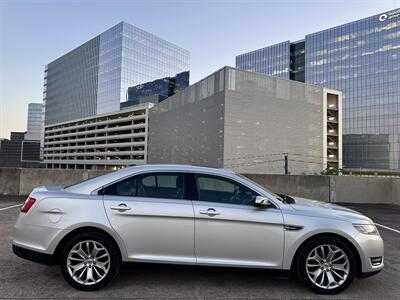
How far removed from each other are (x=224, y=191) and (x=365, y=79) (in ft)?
369

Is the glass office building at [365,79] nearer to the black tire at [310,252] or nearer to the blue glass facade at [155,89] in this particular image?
the blue glass facade at [155,89]

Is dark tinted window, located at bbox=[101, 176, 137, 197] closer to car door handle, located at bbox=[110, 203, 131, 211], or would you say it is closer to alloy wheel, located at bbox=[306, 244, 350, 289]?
car door handle, located at bbox=[110, 203, 131, 211]

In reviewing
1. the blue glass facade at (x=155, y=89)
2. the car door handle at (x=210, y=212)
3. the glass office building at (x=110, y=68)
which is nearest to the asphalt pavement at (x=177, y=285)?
the car door handle at (x=210, y=212)

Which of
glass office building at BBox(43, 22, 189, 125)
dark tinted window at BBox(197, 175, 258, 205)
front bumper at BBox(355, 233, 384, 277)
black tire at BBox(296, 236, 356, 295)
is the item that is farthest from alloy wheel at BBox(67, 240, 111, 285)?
glass office building at BBox(43, 22, 189, 125)

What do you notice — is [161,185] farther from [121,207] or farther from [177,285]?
[177,285]

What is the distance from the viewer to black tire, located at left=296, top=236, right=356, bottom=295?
3.95 m

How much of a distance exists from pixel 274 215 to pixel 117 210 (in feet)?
6.08

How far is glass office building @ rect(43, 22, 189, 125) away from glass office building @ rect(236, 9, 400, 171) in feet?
173

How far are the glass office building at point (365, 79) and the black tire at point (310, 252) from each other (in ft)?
335

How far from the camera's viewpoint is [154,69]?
405ft

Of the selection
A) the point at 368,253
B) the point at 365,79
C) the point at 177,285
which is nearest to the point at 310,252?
the point at 368,253

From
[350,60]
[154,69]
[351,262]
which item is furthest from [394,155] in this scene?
[351,262]

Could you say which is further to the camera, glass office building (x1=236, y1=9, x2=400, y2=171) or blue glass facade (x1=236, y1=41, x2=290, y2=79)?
blue glass facade (x1=236, y1=41, x2=290, y2=79)

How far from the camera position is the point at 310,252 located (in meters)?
3.96
